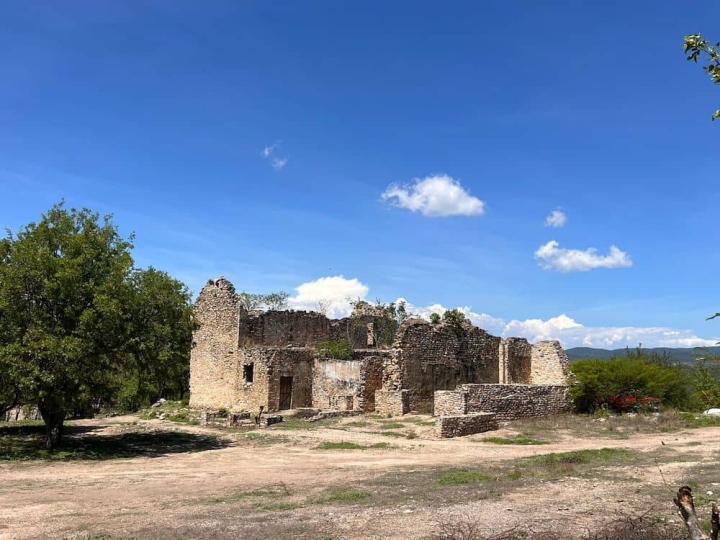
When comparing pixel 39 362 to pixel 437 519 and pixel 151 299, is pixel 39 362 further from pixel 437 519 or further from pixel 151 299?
pixel 437 519

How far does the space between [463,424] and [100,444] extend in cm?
1165

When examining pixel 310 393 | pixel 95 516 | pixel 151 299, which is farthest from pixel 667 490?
pixel 310 393

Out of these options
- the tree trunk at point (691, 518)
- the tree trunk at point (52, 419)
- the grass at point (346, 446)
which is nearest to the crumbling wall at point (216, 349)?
the tree trunk at point (52, 419)

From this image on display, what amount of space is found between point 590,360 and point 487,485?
15.9 metres

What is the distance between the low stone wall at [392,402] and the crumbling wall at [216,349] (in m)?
8.80

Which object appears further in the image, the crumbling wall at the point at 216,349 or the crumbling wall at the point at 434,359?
the crumbling wall at the point at 216,349

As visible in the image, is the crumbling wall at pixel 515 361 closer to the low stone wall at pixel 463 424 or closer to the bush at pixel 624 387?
the bush at pixel 624 387

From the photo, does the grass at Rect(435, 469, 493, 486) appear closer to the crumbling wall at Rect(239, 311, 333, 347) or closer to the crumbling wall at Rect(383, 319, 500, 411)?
the crumbling wall at Rect(383, 319, 500, 411)

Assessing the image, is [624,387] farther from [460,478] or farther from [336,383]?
[460,478]

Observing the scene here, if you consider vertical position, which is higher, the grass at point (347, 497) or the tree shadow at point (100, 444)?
the grass at point (347, 497)

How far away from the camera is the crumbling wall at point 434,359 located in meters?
25.6

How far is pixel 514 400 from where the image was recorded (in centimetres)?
2203

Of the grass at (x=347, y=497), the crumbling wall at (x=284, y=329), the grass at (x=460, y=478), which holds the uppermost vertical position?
the crumbling wall at (x=284, y=329)

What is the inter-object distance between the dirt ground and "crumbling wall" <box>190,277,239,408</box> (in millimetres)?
12731
